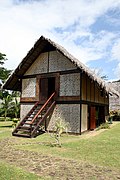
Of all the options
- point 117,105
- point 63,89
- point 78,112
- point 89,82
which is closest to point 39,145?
point 78,112

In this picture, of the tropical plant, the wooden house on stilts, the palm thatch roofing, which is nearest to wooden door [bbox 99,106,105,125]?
the wooden house on stilts

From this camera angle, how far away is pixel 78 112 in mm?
12820

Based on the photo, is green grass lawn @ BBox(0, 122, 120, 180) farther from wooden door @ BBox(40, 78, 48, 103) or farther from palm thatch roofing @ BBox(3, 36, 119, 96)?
wooden door @ BBox(40, 78, 48, 103)

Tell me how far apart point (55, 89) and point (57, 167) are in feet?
26.1

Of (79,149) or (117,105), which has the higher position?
(117,105)

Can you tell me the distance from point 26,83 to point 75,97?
416cm

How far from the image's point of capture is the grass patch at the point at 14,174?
206 inches

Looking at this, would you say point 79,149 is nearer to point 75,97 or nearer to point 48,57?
point 75,97

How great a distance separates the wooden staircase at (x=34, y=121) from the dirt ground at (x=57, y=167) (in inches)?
157

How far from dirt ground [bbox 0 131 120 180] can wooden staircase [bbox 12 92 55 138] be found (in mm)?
3980

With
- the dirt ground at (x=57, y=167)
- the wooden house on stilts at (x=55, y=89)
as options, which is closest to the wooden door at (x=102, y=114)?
the wooden house on stilts at (x=55, y=89)

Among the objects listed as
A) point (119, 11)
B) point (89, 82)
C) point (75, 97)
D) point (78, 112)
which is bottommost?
point (78, 112)

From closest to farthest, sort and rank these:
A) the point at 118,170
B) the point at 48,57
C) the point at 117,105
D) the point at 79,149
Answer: the point at 118,170
the point at 79,149
the point at 48,57
the point at 117,105

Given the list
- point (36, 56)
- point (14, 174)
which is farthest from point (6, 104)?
point (14, 174)
